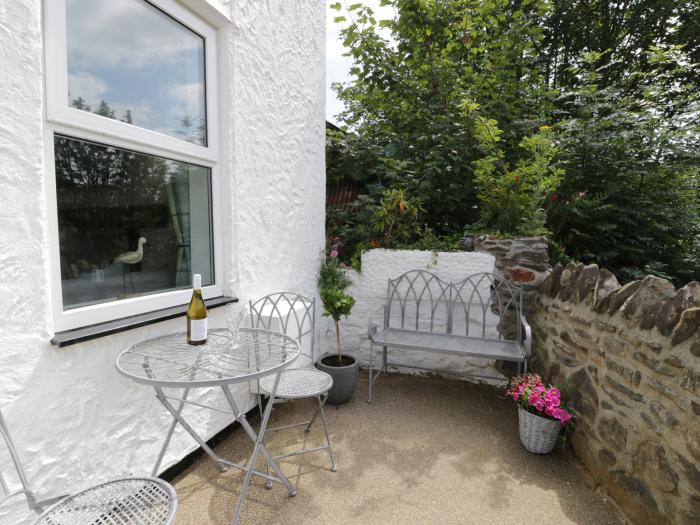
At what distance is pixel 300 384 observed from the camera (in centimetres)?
219

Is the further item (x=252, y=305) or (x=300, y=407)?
(x=300, y=407)

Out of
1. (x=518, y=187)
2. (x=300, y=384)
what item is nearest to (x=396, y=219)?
(x=518, y=187)

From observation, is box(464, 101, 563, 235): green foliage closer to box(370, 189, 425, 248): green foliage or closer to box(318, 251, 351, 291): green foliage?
box(370, 189, 425, 248): green foliage

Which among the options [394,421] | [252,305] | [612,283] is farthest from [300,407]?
[612,283]

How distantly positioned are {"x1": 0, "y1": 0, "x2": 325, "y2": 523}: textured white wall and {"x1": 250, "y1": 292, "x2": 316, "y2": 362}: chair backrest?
123mm

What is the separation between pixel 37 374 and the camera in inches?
54.1

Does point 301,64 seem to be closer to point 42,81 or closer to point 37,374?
point 42,81

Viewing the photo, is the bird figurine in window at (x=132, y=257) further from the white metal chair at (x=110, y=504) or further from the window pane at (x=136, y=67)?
the white metal chair at (x=110, y=504)

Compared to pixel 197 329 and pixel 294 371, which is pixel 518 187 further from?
pixel 197 329

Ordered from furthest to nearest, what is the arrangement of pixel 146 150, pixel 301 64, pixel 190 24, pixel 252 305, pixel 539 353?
1. pixel 301 64
2. pixel 539 353
3. pixel 252 305
4. pixel 190 24
5. pixel 146 150

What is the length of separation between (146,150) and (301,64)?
71.4 inches

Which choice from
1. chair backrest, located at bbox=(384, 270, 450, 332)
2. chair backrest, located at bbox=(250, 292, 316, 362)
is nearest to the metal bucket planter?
chair backrest, located at bbox=(384, 270, 450, 332)

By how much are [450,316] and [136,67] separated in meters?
2.79

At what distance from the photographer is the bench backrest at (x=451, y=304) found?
10.5 ft
